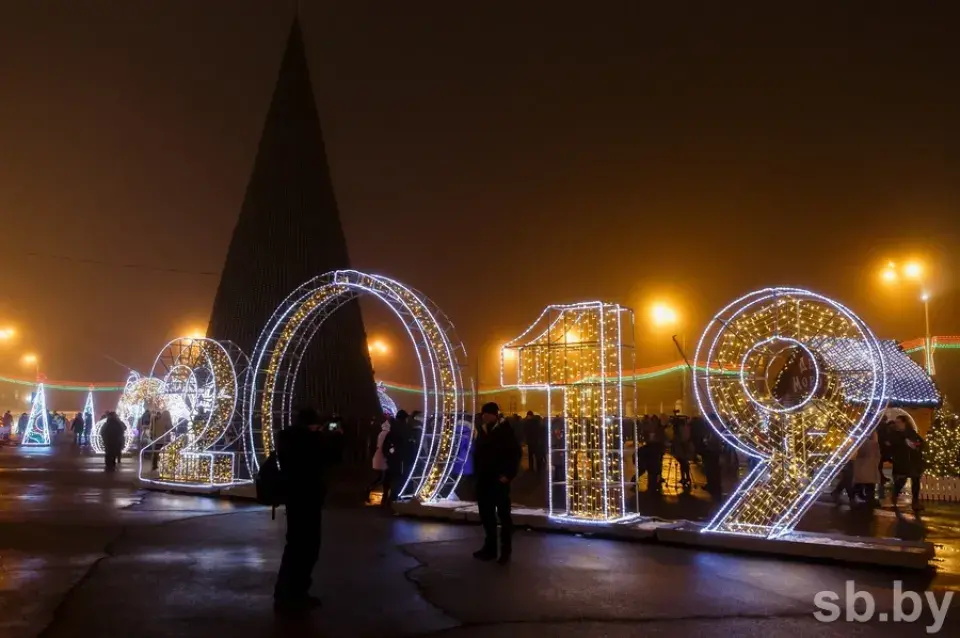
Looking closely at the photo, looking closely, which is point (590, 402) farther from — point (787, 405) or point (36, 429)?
point (36, 429)

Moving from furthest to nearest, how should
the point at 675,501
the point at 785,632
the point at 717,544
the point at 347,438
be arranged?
1. the point at 347,438
2. the point at 675,501
3. the point at 717,544
4. the point at 785,632

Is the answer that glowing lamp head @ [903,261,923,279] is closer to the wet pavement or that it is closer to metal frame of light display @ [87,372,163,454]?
the wet pavement

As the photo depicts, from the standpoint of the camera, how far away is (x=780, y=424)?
975 cm

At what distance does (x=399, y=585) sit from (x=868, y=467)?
10.7 meters

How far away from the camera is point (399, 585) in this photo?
7.57m

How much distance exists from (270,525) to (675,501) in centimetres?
783

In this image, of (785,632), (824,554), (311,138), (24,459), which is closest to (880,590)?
(824,554)

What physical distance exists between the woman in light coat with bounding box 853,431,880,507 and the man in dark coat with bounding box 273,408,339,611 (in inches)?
440

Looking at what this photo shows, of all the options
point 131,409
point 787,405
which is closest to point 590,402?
point 787,405

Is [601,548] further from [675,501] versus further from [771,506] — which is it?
[675,501]

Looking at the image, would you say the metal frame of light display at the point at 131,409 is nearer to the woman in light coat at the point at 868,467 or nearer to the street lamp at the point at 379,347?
the street lamp at the point at 379,347

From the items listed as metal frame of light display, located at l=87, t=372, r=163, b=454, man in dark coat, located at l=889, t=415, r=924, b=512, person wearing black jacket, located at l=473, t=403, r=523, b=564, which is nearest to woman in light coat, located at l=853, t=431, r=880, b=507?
man in dark coat, located at l=889, t=415, r=924, b=512

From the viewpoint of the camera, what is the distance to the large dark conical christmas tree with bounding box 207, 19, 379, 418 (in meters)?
25.1

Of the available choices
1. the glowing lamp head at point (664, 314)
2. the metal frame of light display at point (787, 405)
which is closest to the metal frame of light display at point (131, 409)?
the glowing lamp head at point (664, 314)
